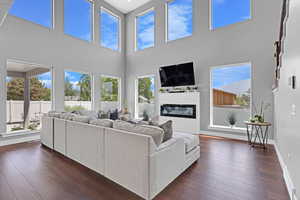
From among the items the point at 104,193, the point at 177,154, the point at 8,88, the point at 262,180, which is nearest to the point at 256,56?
the point at 262,180

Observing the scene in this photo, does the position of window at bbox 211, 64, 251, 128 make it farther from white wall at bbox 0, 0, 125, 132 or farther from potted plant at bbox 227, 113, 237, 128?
white wall at bbox 0, 0, 125, 132

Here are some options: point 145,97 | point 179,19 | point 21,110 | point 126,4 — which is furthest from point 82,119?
point 126,4

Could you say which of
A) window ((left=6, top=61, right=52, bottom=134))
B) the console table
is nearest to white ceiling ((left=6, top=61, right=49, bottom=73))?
window ((left=6, top=61, right=52, bottom=134))

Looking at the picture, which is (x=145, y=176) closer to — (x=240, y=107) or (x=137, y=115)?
(x=240, y=107)

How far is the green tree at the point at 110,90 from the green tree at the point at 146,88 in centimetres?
114

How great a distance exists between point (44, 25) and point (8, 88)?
224cm

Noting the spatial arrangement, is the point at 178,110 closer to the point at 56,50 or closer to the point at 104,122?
the point at 104,122

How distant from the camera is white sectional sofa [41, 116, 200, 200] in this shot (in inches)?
68.2

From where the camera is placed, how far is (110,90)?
708 centimetres

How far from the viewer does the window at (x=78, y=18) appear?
5457 millimetres

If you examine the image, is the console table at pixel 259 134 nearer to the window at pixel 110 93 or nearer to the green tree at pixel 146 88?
the green tree at pixel 146 88

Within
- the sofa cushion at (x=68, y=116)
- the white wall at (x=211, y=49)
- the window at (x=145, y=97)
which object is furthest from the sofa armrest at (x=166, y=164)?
the window at (x=145, y=97)

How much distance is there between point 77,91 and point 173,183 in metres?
5.10

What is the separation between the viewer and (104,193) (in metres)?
1.90
